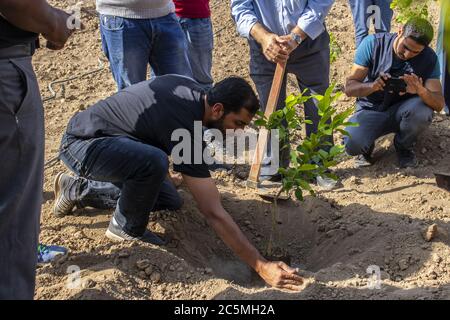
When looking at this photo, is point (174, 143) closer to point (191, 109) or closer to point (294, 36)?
A: point (191, 109)

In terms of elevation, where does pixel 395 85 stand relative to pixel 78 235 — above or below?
above

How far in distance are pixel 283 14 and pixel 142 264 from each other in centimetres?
209

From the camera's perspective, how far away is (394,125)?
16.7ft

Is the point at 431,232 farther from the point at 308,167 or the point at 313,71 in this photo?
the point at 313,71

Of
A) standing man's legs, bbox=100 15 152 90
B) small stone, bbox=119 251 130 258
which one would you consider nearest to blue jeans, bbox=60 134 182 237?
small stone, bbox=119 251 130 258

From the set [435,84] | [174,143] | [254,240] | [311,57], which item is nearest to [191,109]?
[174,143]

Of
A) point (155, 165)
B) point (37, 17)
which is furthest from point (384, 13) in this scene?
point (37, 17)

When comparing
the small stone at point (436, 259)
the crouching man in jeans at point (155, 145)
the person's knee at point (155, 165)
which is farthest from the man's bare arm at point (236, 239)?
the small stone at point (436, 259)

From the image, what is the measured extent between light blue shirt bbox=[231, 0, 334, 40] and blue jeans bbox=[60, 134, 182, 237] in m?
1.51

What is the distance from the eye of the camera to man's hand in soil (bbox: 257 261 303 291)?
10.9 feet

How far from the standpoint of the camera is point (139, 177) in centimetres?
351

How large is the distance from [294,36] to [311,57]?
0.29 m

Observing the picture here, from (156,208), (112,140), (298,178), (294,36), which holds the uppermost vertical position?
(294,36)
